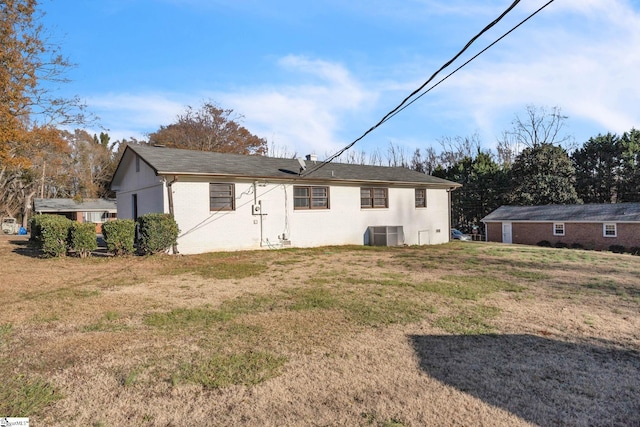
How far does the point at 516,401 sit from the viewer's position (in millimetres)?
3039

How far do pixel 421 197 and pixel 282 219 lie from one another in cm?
892

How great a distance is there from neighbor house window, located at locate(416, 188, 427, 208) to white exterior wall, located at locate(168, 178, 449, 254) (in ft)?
0.91

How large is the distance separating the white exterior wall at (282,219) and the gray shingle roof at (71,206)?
30473mm

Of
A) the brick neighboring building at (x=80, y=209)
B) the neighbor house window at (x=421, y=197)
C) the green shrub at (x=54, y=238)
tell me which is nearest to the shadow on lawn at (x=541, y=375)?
the green shrub at (x=54, y=238)

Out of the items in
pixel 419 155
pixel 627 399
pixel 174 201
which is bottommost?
pixel 627 399

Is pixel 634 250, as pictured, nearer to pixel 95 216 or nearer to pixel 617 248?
pixel 617 248

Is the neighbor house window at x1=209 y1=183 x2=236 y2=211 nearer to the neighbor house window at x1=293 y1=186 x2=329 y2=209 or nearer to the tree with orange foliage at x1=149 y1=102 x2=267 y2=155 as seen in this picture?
the neighbor house window at x1=293 y1=186 x2=329 y2=209

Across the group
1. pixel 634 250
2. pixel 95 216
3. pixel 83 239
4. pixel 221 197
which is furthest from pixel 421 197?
pixel 95 216

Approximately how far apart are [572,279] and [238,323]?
26.4ft

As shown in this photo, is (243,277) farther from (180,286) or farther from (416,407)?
(416,407)

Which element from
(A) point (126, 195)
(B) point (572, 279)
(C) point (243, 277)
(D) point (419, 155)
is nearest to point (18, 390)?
(C) point (243, 277)

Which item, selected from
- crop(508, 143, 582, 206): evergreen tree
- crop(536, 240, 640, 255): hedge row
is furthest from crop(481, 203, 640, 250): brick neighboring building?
crop(508, 143, 582, 206): evergreen tree

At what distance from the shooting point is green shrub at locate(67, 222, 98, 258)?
36.6 ft

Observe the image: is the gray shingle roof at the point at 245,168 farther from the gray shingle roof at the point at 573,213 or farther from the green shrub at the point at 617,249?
the green shrub at the point at 617,249
